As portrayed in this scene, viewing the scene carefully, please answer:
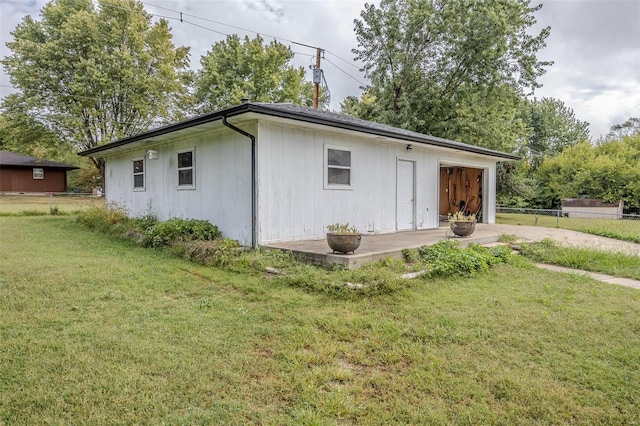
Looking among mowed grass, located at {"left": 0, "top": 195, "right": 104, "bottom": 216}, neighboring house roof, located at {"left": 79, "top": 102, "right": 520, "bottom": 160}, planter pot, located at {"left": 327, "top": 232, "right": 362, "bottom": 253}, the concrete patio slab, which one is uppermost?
neighboring house roof, located at {"left": 79, "top": 102, "right": 520, "bottom": 160}

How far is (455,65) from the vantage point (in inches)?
689

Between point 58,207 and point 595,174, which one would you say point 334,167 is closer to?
point 58,207

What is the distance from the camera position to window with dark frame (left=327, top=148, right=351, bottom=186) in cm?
759

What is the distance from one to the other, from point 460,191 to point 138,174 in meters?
10.7

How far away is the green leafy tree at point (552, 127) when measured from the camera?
107ft

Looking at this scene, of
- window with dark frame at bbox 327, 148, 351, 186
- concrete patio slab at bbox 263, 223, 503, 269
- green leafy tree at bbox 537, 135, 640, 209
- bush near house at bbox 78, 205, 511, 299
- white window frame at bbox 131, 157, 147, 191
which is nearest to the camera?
bush near house at bbox 78, 205, 511, 299

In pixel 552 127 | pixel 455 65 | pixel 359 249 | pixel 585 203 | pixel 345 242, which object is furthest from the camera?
pixel 552 127

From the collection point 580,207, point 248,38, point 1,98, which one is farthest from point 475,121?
point 1,98

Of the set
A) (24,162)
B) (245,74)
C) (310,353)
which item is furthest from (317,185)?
(24,162)

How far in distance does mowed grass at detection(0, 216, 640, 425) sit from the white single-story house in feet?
7.45

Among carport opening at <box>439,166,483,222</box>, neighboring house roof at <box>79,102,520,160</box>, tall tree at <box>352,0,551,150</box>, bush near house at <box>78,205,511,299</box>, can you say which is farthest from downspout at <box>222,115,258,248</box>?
tall tree at <box>352,0,551,150</box>

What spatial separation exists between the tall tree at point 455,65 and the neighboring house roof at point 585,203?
482cm

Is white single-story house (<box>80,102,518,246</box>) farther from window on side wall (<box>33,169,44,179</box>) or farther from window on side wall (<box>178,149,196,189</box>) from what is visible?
window on side wall (<box>33,169,44,179</box>)

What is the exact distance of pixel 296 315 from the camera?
12.0 ft
